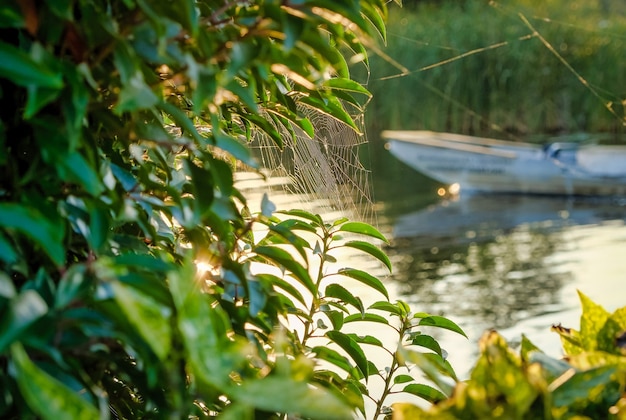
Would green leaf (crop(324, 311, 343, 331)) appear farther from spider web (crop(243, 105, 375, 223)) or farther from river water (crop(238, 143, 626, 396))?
river water (crop(238, 143, 626, 396))

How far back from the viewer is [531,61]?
544 inches

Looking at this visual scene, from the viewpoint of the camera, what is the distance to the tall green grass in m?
13.5

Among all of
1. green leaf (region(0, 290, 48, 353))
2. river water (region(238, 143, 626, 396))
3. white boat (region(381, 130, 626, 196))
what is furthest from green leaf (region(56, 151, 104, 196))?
white boat (region(381, 130, 626, 196))

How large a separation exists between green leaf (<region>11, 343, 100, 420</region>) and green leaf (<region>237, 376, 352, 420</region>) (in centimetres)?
12

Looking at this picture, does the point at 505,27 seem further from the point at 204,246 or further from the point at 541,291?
the point at 204,246

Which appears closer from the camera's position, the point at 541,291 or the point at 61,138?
the point at 61,138

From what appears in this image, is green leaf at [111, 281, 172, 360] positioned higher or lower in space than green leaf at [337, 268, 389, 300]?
lower

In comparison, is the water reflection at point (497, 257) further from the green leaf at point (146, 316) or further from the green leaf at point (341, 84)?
the green leaf at point (146, 316)

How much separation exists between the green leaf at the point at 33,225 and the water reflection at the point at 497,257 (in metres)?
3.66

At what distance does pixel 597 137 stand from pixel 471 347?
9.27 meters

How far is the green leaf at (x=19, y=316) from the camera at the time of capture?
0.71 metres

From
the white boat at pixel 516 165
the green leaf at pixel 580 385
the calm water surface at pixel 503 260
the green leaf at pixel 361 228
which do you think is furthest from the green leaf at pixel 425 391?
the white boat at pixel 516 165

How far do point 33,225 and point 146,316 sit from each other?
0.14 m

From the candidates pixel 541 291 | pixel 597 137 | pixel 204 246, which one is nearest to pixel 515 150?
pixel 597 137
